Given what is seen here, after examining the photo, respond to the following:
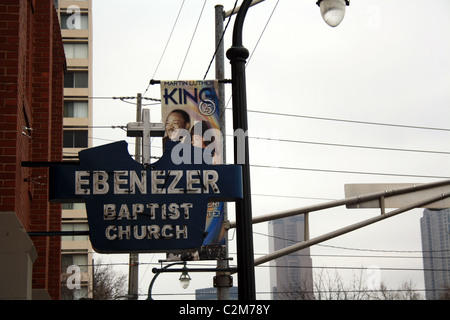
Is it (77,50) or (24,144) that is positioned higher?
(77,50)

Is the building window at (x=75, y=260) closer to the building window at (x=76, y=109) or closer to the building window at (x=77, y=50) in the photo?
the building window at (x=76, y=109)

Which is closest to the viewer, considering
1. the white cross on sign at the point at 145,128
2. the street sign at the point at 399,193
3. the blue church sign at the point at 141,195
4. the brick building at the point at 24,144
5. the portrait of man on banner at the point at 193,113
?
the brick building at the point at 24,144

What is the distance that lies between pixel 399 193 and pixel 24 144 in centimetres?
942

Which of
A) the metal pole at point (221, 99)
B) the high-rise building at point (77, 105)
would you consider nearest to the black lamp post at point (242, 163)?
the metal pole at point (221, 99)

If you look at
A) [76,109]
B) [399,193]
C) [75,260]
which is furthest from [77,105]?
[399,193]

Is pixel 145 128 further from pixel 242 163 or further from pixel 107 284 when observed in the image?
pixel 107 284

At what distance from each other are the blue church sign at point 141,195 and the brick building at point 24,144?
56 cm

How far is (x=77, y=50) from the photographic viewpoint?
8419 centimetres

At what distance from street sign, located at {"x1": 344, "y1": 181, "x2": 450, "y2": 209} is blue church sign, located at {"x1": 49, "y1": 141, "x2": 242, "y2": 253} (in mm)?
8012

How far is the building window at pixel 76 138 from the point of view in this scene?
81938 mm

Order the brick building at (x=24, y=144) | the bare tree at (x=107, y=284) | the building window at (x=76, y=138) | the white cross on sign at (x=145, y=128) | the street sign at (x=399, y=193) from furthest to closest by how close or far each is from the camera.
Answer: the building window at (x=76, y=138), the bare tree at (x=107, y=284), the street sign at (x=399, y=193), the white cross on sign at (x=145, y=128), the brick building at (x=24, y=144)
